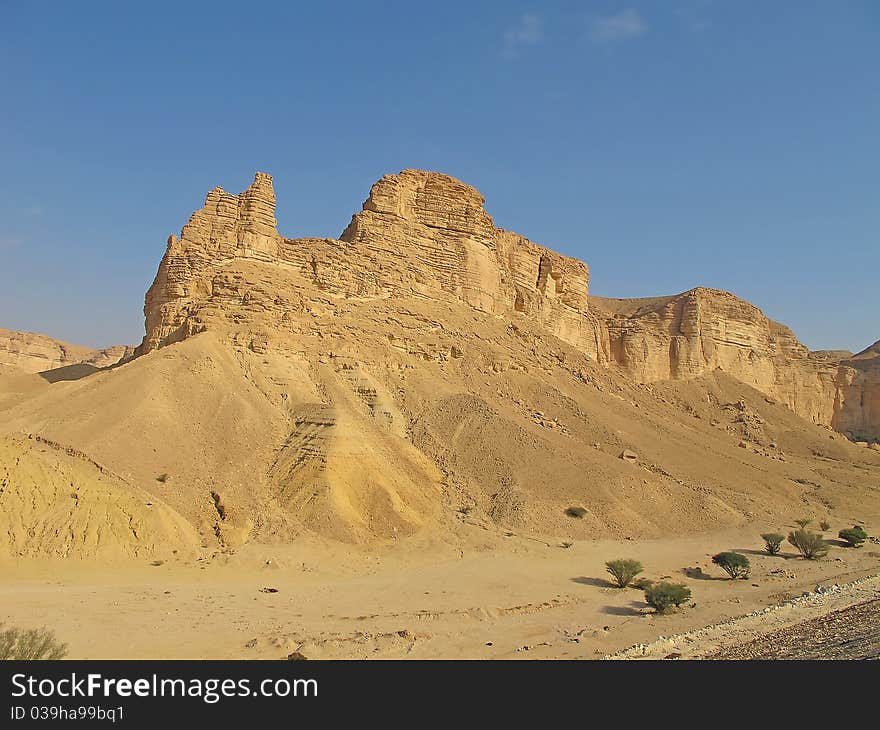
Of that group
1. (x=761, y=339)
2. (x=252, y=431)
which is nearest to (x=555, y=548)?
(x=252, y=431)

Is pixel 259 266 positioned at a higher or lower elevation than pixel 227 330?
higher

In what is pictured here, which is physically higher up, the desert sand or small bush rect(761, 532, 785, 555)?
the desert sand

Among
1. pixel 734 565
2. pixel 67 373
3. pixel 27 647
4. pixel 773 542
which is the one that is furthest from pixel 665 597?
pixel 67 373

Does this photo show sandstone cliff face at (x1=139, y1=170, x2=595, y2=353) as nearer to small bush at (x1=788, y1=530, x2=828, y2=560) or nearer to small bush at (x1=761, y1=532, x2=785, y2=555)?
small bush at (x1=761, y1=532, x2=785, y2=555)

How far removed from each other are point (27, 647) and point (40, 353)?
58.7 metres

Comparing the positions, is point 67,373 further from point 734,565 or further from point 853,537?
point 853,537

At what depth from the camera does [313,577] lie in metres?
17.4

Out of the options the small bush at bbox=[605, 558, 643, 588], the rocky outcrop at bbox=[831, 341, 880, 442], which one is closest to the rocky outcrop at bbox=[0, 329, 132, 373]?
the small bush at bbox=[605, 558, 643, 588]

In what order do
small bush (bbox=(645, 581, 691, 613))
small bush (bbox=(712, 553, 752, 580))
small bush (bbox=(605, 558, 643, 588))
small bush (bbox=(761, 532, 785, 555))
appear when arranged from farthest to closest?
small bush (bbox=(761, 532, 785, 555))
small bush (bbox=(712, 553, 752, 580))
small bush (bbox=(605, 558, 643, 588))
small bush (bbox=(645, 581, 691, 613))

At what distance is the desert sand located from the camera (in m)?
13.9

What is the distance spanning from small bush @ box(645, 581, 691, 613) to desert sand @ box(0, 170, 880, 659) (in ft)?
1.12

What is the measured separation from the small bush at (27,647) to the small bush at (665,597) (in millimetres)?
11777

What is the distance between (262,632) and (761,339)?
173ft
